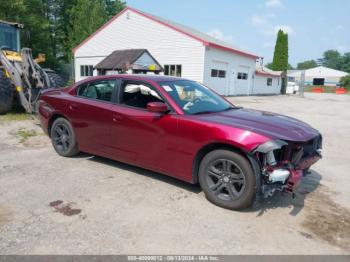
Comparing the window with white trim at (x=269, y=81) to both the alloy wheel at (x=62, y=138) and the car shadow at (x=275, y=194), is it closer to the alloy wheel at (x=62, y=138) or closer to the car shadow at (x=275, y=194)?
the car shadow at (x=275, y=194)

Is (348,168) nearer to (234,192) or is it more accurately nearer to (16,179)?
(234,192)

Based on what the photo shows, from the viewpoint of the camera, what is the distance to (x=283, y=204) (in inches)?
160

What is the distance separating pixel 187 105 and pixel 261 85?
1282 inches

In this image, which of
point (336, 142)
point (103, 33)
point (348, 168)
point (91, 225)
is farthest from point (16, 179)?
point (103, 33)

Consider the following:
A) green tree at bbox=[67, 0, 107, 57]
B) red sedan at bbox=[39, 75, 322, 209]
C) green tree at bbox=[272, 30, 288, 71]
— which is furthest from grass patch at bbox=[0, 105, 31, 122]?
green tree at bbox=[272, 30, 288, 71]

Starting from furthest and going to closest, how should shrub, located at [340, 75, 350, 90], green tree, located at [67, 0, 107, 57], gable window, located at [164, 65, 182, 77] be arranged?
1. shrub, located at [340, 75, 350, 90]
2. green tree, located at [67, 0, 107, 57]
3. gable window, located at [164, 65, 182, 77]

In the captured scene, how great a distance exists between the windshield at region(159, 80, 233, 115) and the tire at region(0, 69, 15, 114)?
21.9 feet

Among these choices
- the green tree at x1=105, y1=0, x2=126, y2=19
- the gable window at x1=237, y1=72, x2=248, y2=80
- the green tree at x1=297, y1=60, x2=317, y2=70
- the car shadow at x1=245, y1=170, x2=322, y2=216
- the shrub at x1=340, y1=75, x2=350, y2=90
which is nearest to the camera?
the car shadow at x1=245, y1=170, x2=322, y2=216

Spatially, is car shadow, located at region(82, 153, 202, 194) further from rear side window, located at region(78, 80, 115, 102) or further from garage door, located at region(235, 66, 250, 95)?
garage door, located at region(235, 66, 250, 95)

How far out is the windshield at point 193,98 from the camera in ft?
14.3

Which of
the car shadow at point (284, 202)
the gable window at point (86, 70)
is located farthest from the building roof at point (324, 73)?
the car shadow at point (284, 202)

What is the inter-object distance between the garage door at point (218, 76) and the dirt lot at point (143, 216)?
19.3m

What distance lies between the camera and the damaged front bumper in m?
3.49

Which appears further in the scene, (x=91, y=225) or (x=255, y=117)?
(x=255, y=117)
